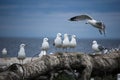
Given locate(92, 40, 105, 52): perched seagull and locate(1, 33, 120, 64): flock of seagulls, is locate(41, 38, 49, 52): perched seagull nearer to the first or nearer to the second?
locate(1, 33, 120, 64): flock of seagulls

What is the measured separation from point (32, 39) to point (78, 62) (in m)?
2.75

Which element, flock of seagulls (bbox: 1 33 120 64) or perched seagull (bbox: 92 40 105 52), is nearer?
flock of seagulls (bbox: 1 33 120 64)

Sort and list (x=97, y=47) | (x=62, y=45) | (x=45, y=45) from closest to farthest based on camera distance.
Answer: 1. (x=62, y=45)
2. (x=45, y=45)
3. (x=97, y=47)

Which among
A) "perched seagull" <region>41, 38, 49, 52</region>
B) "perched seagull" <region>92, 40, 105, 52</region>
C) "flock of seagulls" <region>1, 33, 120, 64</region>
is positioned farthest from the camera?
"perched seagull" <region>92, 40, 105, 52</region>

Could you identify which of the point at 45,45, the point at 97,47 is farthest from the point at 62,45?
the point at 97,47

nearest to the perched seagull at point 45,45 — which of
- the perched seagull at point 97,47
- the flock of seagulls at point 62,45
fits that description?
the flock of seagulls at point 62,45

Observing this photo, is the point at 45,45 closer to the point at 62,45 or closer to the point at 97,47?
the point at 62,45

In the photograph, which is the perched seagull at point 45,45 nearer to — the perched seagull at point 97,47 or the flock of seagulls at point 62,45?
the flock of seagulls at point 62,45

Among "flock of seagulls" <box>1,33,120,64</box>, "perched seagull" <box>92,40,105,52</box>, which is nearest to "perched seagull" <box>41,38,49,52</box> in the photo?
"flock of seagulls" <box>1,33,120,64</box>

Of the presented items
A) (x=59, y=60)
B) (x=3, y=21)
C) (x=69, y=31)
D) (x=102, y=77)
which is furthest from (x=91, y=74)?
(x=3, y=21)

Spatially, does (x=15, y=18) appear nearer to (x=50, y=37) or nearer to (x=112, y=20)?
(x=50, y=37)

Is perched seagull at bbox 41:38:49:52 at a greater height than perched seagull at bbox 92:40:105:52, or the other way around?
perched seagull at bbox 41:38:49:52

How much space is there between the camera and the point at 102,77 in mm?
5984

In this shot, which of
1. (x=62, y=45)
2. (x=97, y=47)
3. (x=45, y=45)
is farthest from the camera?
(x=97, y=47)
